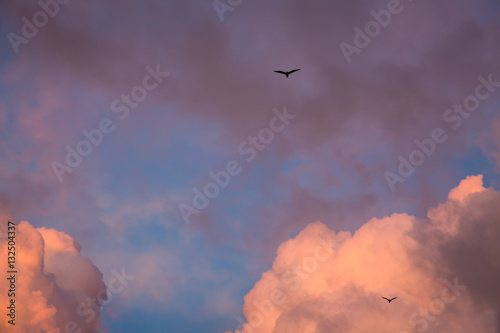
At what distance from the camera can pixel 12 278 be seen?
341ft

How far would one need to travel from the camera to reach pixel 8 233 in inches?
3789

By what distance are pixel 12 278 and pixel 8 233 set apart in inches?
574

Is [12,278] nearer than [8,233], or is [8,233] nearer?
[8,233]
